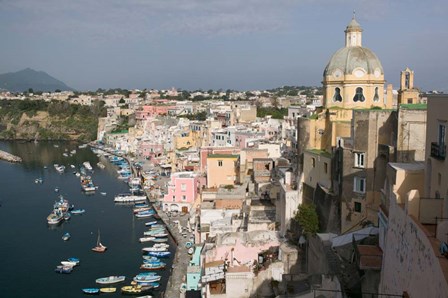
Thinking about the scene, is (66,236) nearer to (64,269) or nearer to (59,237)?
(59,237)

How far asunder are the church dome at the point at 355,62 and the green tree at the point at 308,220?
174 inches

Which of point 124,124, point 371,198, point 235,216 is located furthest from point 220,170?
point 124,124

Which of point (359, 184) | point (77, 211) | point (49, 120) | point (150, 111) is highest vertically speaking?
point (150, 111)

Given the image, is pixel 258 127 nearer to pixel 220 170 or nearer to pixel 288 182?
pixel 220 170

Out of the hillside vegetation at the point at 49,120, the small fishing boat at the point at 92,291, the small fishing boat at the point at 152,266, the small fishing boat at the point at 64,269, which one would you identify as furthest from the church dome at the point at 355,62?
the hillside vegetation at the point at 49,120

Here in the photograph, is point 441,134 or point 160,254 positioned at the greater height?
point 441,134

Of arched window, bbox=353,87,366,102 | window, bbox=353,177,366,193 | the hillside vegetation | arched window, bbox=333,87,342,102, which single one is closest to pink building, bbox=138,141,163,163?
the hillside vegetation

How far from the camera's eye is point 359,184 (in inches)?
465

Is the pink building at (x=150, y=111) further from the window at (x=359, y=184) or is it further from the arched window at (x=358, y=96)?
the window at (x=359, y=184)

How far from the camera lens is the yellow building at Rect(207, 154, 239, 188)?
1019 inches

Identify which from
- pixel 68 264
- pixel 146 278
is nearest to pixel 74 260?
pixel 68 264

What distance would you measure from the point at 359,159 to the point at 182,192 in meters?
19.5

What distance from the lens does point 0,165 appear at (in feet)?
175

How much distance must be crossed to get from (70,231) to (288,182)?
16870mm
